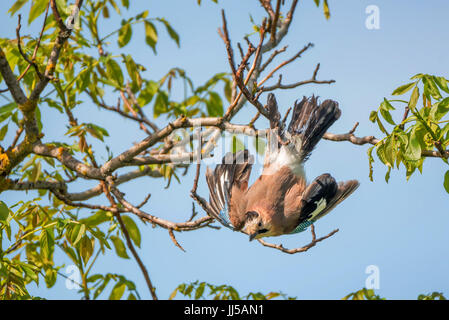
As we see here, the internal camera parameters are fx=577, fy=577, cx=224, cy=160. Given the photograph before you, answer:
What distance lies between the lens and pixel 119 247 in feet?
15.7

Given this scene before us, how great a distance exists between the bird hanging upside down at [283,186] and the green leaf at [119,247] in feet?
3.17

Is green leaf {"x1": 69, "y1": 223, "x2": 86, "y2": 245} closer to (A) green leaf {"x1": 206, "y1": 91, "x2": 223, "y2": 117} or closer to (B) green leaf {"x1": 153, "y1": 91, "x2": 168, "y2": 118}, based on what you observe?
(A) green leaf {"x1": 206, "y1": 91, "x2": 223, "y2": 117}

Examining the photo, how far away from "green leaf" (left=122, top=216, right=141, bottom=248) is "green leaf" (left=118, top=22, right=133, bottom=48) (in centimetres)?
167

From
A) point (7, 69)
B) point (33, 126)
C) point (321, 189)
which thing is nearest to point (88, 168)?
point (33, 126)

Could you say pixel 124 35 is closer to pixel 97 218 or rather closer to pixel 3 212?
pixel 97 218

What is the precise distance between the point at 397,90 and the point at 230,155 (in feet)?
4.64

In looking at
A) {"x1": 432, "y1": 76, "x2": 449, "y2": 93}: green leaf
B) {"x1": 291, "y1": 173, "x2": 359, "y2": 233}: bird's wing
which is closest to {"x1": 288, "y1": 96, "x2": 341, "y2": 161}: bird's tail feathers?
{"x1": 291, "y1": 173, "x2": 359, "y2": 233}: bird's wing

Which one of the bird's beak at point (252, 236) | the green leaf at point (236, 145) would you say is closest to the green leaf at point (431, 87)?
the green leaf at point (236, 145)

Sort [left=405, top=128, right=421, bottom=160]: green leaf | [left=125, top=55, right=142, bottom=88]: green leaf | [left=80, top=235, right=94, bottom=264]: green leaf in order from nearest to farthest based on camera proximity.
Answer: [left=405, top=128, right=421, bottom=160]: green leaf, [left=80, top=235, right=94, bottom=264]: green leaf, [left=125, top=55, right=142, bottom=88]: green leaf

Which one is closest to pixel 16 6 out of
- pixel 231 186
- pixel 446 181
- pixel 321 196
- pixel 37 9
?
pixel 37 9

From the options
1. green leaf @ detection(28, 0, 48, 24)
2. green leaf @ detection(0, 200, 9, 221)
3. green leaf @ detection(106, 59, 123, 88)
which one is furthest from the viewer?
green leaf @ detection(106, 59, 123, 88)

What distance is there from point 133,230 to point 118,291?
52 cm

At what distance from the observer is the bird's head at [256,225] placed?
4.28 meters

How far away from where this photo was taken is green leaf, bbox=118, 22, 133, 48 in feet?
17.5
